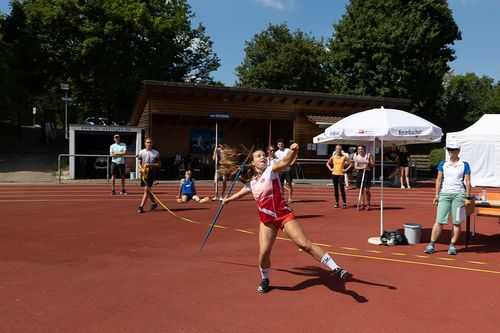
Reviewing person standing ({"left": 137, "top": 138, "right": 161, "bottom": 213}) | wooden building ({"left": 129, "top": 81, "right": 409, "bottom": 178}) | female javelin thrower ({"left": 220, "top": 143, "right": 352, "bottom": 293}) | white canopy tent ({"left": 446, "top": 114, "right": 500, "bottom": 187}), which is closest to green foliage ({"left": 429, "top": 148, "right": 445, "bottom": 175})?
wooden building ({"left": 129, "top": 81, "right": 409, "bottom": 178})

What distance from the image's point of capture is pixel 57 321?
436 cm

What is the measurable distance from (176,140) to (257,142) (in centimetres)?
496

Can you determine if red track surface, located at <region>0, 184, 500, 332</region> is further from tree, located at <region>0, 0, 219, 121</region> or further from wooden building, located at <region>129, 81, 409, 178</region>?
tree, located at <region>0, 0, 219, 121</region>

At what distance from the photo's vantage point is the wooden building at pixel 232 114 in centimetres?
2325

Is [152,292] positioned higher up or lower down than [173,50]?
lower down

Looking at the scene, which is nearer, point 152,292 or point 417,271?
point 152,292

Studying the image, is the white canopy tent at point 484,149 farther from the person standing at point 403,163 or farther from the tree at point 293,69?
the tree at point 293,69

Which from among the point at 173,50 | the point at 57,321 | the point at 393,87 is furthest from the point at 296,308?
the point at 173,50

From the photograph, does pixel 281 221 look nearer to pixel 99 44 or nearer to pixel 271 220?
pixel 271 220

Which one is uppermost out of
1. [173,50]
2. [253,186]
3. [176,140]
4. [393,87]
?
[173,50]

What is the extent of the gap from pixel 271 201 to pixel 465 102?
48679 millimetres

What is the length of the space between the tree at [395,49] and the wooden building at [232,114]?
27.2 feet

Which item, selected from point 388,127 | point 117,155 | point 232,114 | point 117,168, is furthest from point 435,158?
point 388,127

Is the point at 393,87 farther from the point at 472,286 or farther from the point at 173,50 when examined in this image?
the point at 472,286
